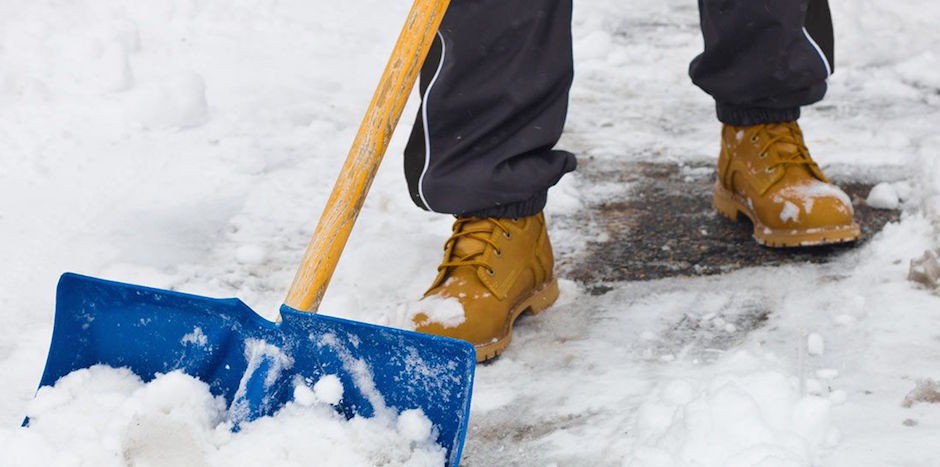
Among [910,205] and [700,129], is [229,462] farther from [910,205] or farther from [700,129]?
[700,129]

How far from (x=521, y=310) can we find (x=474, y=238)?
0.59 ft

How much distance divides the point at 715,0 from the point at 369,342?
135cm

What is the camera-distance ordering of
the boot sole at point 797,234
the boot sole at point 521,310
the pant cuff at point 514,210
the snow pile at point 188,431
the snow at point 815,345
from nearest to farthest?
the snow pile at point 188,431
the snow at point 815,345
the boot sole at point 521,310
the pant cuff at point 514,210
the boot sole at point 797,234

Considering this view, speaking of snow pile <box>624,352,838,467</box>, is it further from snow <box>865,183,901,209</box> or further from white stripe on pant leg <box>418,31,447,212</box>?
snow <box>865,183,901,209</box>

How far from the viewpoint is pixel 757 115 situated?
8.75 feet

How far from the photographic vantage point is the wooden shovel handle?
71.5 inches

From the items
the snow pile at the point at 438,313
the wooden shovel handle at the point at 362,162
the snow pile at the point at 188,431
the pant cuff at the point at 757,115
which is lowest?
the snow pile at the point at 438,313

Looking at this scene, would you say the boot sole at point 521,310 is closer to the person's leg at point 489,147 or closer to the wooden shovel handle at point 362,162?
the person's leg at point 489,147

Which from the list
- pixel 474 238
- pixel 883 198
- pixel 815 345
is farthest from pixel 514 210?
pixel 883 198

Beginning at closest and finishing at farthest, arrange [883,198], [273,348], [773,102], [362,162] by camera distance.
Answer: [273,348] → [362,162] → [773,102] → [883,198]

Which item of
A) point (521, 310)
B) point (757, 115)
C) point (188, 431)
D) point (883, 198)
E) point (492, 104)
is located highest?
point (492, 104)

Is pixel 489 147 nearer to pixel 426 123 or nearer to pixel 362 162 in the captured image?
pixel 426 123

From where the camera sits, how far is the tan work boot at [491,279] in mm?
2168

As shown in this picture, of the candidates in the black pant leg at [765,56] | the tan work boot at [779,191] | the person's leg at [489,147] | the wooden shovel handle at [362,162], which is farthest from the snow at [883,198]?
the wooden shovel handle at [362,162]
